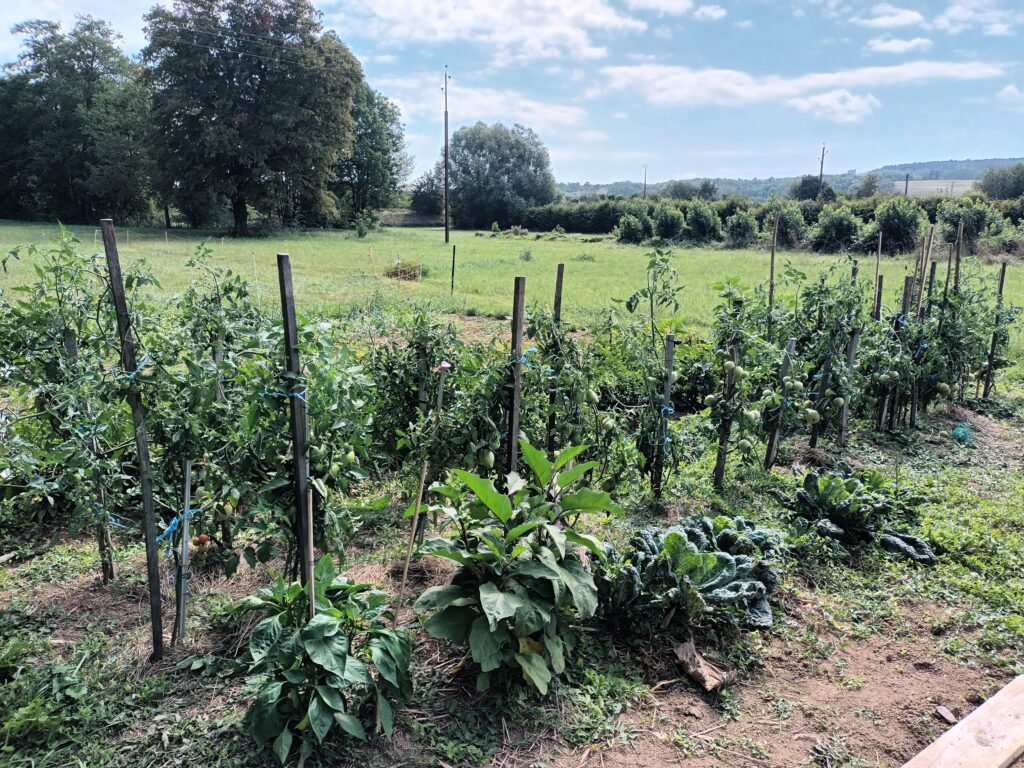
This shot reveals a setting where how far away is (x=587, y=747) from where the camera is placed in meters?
2.92

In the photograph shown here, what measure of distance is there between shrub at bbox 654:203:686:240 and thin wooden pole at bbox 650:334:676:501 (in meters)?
35.8

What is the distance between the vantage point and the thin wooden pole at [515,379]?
12.8ft

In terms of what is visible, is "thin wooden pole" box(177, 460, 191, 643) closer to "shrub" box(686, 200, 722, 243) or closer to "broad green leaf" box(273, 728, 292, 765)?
"broad green leaf" box(273, 728, 292, 765)

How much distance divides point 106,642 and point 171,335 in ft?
5.26

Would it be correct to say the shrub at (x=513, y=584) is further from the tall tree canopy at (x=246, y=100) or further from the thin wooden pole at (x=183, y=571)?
the tall tree canopy at (x=246, y=100)

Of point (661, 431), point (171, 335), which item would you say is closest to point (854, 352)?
point (661, 431)

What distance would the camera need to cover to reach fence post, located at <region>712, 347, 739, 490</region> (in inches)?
217

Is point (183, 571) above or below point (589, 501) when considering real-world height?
below

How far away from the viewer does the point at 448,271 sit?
21.3 meters

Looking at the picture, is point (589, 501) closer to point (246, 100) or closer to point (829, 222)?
point (829, 222)

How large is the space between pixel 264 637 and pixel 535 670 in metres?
1.20

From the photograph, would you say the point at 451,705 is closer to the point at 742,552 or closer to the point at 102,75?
the point at 742,552

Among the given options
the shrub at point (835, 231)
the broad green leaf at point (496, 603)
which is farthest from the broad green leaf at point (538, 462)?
the shrub at point (835, 231)

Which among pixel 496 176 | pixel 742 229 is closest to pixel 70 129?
pixel 496 176
